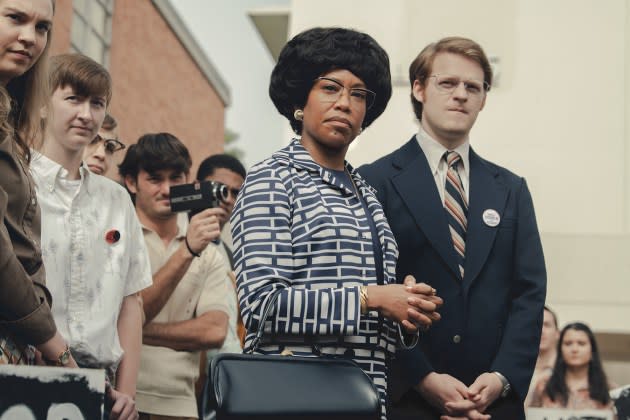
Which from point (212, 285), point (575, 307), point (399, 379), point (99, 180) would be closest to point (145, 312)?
point (212, 285)

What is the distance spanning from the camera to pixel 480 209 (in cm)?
295

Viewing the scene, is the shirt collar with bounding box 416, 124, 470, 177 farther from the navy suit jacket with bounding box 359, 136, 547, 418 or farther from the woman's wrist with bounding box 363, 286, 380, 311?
the woman's wrist with bounding box 363, 286, 380, 311

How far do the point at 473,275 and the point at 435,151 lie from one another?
481 mm

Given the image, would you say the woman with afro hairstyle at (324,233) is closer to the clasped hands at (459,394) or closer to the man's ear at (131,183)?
the clasped hands at (459,394)

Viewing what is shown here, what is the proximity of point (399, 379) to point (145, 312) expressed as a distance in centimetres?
133

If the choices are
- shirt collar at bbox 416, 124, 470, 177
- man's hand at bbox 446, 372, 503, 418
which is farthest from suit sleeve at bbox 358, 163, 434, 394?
shirt collar at bbox 416, 124, 470, 177

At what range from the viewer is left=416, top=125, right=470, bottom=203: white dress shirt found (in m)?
3.06

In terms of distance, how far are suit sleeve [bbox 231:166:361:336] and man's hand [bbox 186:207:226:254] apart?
1234 millimetres

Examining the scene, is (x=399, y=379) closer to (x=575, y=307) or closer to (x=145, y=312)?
(x=145, y=312)

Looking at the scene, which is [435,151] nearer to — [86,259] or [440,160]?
[440,160]

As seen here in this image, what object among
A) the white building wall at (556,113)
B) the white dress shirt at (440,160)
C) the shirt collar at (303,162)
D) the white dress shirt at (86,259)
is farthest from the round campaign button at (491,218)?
the white building wall at (556,113)

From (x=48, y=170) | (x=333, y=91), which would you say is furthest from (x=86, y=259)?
(x=333, y=91)

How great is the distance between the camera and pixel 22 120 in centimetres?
234

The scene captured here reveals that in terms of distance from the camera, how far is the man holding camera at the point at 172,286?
142 inches
